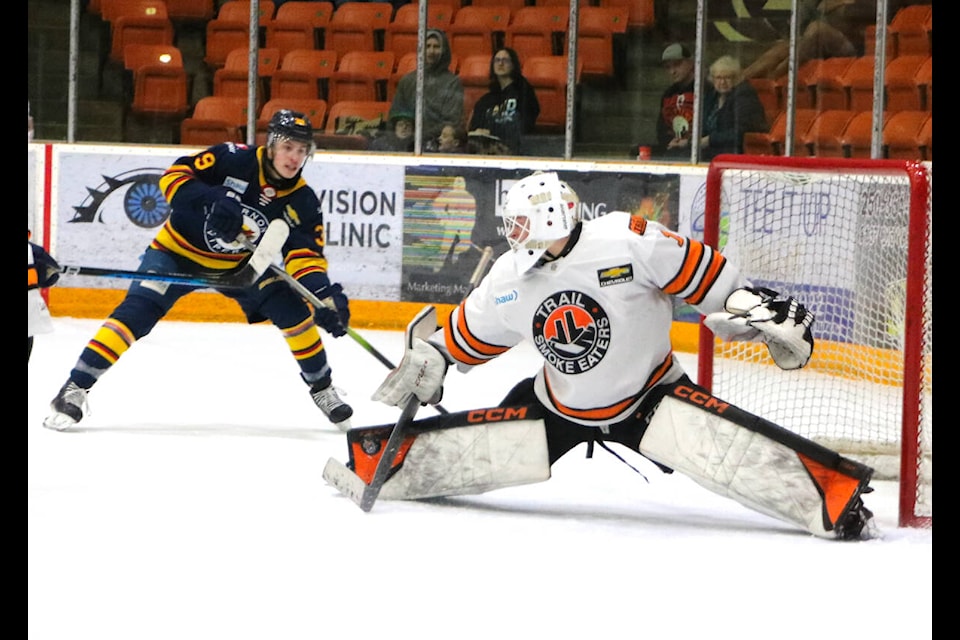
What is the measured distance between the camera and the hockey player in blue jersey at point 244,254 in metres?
4.53

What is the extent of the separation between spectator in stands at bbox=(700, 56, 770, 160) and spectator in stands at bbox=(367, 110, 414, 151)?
1.54 metres

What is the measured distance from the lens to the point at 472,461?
3.48 metres

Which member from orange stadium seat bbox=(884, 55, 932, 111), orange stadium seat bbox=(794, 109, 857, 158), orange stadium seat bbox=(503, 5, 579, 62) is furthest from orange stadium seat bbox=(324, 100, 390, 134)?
orange stadium seat bbox=(884, 55, 932, 111)

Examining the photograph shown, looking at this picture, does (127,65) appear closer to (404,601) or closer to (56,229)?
(56,229)

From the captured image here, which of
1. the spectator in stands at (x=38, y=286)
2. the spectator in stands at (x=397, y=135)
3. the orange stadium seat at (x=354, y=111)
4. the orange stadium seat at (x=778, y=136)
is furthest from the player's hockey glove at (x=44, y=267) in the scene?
the orange stadium seat at (x=778, y=136)

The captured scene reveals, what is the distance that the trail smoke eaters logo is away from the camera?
324cm

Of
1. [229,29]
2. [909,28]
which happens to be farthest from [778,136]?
[229,29]

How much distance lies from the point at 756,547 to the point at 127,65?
18.7 ft

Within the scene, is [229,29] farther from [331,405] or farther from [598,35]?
[331,405]

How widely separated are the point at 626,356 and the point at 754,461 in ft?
1.23

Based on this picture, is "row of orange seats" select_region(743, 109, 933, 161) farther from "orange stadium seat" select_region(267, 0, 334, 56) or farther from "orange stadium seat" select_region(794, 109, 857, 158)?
"orange stadium seat" select_region(267, 0, 334, 56)

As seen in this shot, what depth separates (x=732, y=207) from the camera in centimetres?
449

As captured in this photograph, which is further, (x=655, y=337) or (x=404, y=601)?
(x=655, y=337)

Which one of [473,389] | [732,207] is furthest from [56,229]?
[732,207]
